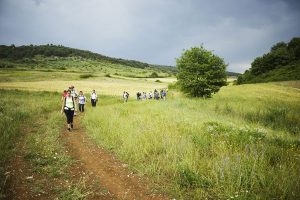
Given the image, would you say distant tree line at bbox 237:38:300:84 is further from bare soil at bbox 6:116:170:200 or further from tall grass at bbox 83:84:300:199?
bare soil at bbox 6:116:170:200

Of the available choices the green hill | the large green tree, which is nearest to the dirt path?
the large green tree

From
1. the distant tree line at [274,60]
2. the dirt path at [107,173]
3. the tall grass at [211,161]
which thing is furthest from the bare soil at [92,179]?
the distant tree line at [274,60]

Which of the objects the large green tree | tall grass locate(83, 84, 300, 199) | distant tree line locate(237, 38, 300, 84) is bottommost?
tall grass locate(83, 84, 300, 199)

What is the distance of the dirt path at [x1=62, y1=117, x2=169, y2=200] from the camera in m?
5.73

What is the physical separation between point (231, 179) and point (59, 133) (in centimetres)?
885

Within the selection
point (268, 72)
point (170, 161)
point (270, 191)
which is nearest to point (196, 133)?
point (170, 161)

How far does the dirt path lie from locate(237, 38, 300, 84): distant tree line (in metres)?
91.7

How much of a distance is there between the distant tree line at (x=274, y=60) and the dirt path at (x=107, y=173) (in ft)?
301

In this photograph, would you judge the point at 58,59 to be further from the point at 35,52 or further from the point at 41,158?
the point at 41,158

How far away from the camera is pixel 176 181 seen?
6.04m

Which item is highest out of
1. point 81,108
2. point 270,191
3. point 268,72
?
point 268,72

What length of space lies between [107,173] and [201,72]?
2745 centimetres

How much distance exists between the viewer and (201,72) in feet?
106

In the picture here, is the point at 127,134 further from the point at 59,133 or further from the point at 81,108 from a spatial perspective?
the point at 81,108
